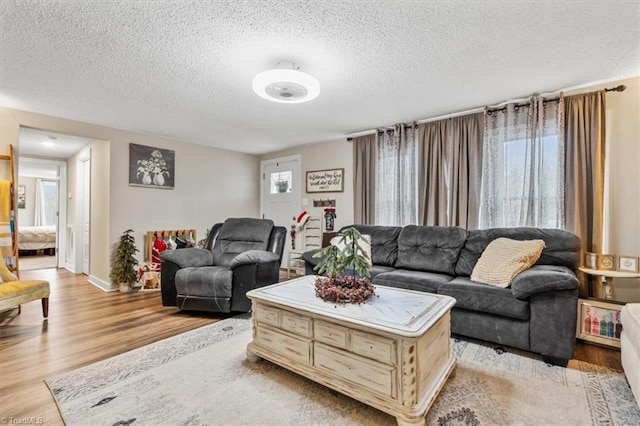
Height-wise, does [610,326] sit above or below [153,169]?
below

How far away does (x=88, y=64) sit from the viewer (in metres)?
2.33

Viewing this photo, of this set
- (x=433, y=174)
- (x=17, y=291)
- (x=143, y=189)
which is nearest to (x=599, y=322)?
(x=433, y=174)

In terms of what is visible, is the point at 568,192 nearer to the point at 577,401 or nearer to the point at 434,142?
the point at 434,142

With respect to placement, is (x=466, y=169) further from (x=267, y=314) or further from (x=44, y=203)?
(x=44, y=203)

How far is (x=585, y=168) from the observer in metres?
2.71

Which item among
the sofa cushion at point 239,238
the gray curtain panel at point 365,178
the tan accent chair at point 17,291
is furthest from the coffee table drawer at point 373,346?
the tan accent chair at point 17,291

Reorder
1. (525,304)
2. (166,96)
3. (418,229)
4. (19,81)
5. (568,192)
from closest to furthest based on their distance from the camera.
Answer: (525,304) → (19,81) → (568,192) → (166,96) → (418,229)

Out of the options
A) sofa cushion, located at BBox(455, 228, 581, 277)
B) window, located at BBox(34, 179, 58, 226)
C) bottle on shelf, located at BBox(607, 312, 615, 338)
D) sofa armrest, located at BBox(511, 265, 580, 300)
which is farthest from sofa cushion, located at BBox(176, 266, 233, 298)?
window, located at BBox(34, 179, 58, 226)

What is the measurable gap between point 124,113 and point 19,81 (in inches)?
37.4

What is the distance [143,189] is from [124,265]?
1142mm

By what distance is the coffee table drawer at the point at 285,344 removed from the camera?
185 cm

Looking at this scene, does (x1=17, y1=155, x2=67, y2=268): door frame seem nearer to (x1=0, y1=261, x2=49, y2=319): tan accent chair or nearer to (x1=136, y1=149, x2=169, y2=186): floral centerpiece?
(x1=136, y1=149, x2=169, y2=186): floral centerpiece

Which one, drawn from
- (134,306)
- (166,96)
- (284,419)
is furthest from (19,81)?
(284,419)

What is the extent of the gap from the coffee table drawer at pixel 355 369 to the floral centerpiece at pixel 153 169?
393 cm
